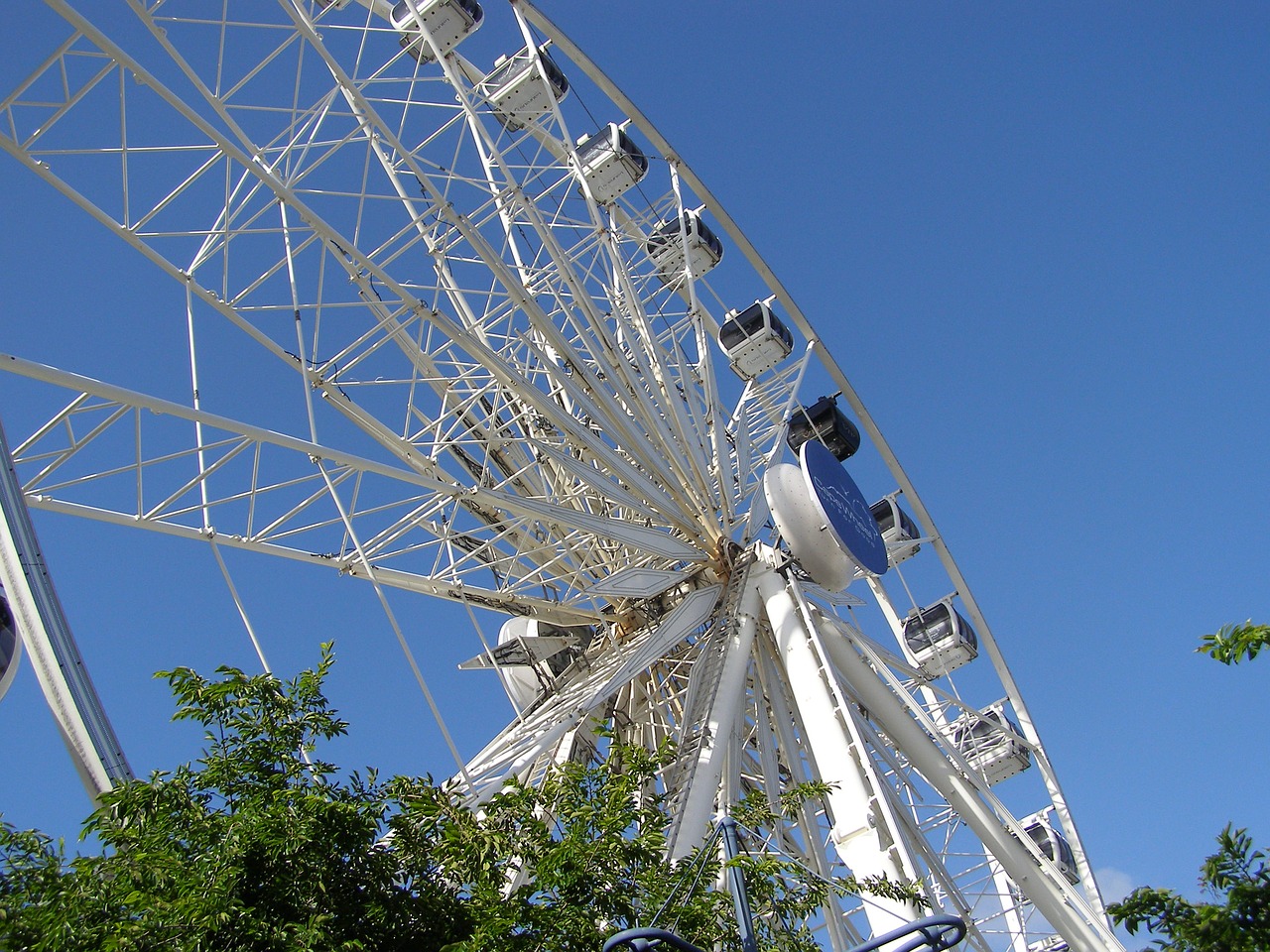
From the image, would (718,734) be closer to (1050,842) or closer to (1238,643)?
(1238,643)

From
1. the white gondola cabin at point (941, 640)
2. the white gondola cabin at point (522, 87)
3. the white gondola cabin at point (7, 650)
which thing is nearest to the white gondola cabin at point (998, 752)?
the white gondola cabin at point (941, 640)

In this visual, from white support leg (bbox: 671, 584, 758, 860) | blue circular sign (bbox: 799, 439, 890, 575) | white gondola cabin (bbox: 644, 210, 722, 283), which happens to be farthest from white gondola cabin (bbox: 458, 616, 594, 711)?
white gondola cabin (bbox: 644, 210, 722, 283)

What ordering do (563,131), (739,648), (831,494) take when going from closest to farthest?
(739,648) < (831,494) < (563,131)

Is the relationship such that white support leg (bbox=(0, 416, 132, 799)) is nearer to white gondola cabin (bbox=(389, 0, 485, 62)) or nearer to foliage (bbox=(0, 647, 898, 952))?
foliage (bbox=(0, 647, 898, 952))

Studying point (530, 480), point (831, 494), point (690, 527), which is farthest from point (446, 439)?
point (831, 494)

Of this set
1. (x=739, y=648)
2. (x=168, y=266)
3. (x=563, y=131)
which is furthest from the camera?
(x=563, y=131)

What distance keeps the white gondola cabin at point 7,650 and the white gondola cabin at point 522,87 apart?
38.6 feet

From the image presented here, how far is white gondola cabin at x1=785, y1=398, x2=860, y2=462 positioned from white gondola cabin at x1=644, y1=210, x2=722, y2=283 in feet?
12.3

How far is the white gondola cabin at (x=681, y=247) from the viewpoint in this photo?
73.6 ft

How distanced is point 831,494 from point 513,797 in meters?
10.0

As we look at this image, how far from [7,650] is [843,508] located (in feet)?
35.8

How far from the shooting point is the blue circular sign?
1681cm

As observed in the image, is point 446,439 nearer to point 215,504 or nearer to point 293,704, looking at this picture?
point 215,504

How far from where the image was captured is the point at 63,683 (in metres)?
7.50
